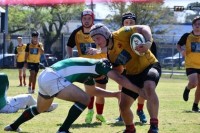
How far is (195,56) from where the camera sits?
12.8m

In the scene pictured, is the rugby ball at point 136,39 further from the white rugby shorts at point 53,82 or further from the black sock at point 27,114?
the black sock at point 27,114

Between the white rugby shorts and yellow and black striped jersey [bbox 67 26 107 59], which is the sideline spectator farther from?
the white rugby shorts

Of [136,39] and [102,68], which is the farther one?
[102,68]

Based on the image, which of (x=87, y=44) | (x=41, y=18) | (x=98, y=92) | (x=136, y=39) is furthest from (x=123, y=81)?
(x=41, y=18)

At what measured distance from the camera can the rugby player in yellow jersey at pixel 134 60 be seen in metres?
7.52

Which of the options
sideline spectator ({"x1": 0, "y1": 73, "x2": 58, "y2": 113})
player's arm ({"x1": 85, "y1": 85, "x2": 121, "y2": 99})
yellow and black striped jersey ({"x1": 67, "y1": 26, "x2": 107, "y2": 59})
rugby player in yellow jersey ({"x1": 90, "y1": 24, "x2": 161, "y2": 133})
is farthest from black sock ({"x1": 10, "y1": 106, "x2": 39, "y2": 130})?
yellow and black striped jersey ({"x1": 67, "y1": 26, "x2": 107, "y2": 59})

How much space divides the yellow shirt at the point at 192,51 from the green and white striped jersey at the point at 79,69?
5.48 metres

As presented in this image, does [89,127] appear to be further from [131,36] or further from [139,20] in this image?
[139,20]

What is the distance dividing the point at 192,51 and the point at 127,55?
18.1 ft

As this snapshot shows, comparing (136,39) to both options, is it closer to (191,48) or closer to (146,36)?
(146,36)

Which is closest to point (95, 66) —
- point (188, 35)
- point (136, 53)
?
point (136, 53)

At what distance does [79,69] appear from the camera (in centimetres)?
752

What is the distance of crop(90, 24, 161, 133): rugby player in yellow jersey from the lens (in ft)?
24.7

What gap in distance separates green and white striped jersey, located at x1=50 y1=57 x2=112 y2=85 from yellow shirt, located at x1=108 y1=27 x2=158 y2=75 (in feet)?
0.77
